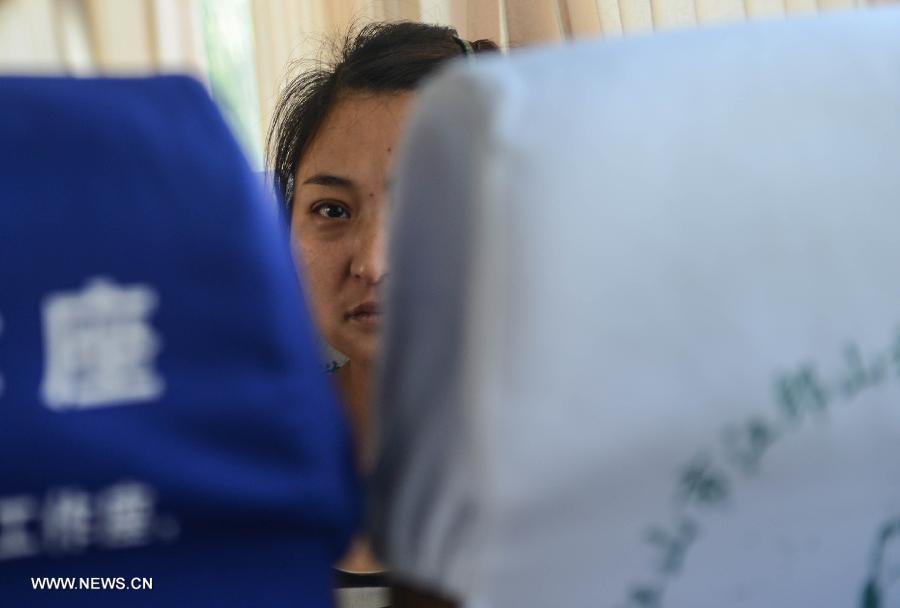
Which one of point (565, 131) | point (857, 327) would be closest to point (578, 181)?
point (565, 131)

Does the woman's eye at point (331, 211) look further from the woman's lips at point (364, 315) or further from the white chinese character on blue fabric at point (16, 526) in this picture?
the white chinese character on blue fabric at point (16, 526)

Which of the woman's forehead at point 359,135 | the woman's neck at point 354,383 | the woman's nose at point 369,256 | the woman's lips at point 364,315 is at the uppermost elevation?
the woman's forehead at point 359,135

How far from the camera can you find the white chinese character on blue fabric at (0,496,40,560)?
326 millimetres

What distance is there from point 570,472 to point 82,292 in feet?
0.54

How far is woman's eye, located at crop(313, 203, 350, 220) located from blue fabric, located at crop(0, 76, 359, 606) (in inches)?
29.5

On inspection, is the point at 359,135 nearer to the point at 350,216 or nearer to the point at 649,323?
the point at 350,216

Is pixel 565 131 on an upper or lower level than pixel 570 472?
upper

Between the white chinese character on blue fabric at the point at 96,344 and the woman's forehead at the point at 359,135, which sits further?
the woman's forehead at the point at 359,135

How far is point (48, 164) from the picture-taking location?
33 centimetres

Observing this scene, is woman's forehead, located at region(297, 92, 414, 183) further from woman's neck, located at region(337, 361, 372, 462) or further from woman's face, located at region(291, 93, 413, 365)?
woman's neck, located at region(337, 361, 372, 462)

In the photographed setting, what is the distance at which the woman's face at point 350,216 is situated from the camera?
3.49 ft

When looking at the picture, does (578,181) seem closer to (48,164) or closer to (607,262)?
(607,262)

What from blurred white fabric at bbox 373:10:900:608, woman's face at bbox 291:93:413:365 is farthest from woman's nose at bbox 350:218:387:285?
blurred white fabric at bbox 373:10:900:608

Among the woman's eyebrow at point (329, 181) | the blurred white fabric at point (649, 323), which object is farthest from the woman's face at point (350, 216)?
the blurred white fabric at point (649, 323)
